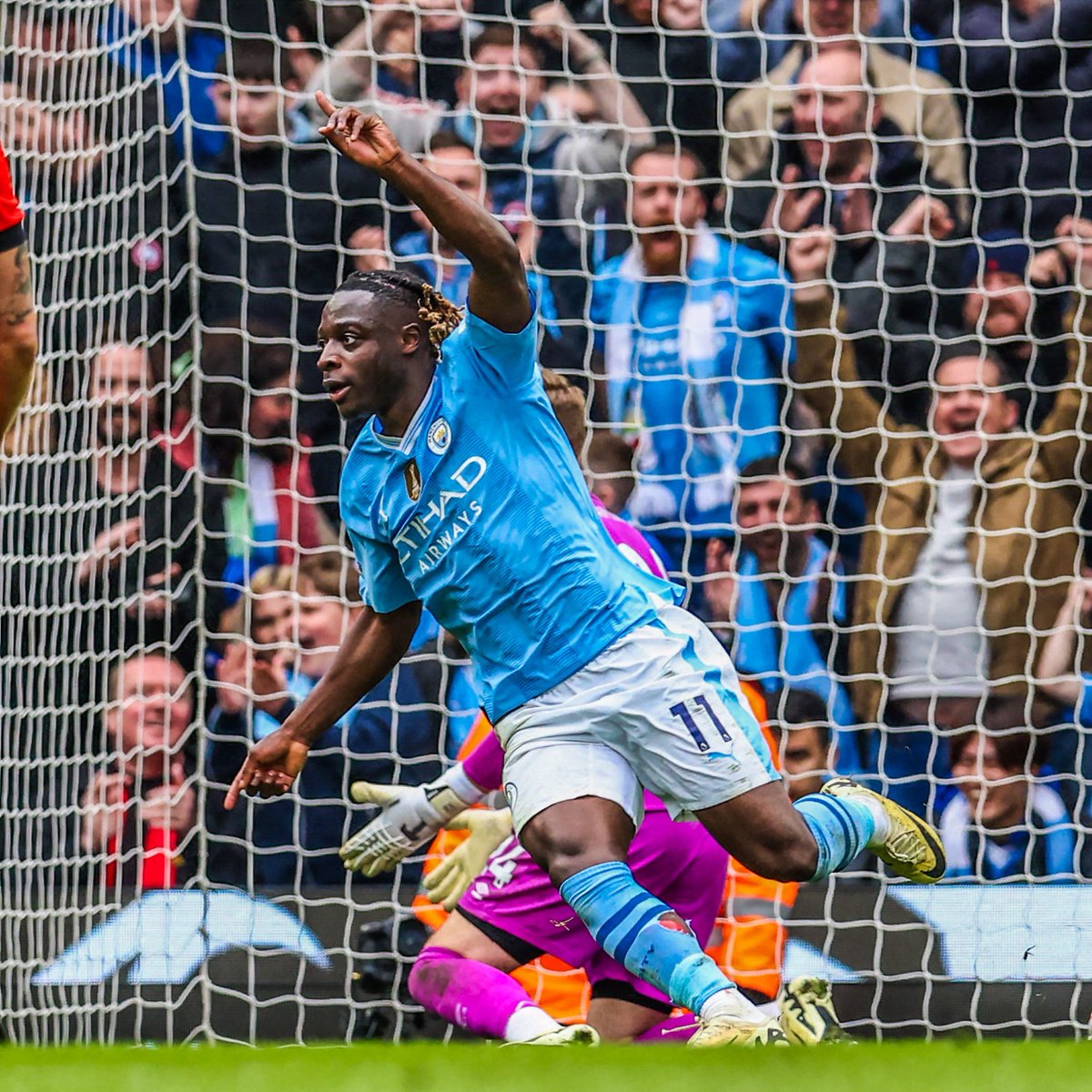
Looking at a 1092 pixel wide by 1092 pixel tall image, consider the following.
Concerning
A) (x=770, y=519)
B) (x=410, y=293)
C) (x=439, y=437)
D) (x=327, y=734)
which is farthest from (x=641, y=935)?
(x=770, y=519)

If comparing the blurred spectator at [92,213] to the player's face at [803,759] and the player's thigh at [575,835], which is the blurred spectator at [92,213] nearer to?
the player's face at [803,759]

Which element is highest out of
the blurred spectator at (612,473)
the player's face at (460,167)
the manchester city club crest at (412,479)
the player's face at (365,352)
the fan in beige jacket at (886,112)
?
the fan in beige jacket at (886,112)

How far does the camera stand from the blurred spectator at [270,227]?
605 centimetres

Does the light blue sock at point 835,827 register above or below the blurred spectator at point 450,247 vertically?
below

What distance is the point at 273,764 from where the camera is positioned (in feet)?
12.7

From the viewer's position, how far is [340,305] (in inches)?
150

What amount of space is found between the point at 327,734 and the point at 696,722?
96.9 inches

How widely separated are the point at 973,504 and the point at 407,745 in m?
1.98

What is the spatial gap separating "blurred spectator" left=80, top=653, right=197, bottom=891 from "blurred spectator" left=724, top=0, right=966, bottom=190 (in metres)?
2.54

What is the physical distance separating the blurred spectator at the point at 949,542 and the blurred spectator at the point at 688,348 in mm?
183

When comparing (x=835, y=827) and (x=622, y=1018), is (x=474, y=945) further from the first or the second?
(x=835, y=827)

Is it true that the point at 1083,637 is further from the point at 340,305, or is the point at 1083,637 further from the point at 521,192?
the point at 340,305

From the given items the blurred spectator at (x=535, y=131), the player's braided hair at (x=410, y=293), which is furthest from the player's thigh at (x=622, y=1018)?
the blurred spectator at (x=535, y=131)

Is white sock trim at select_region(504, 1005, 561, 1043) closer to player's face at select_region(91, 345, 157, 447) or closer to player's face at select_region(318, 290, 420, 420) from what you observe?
player's face at select_region(318, 290, 420, 420)
